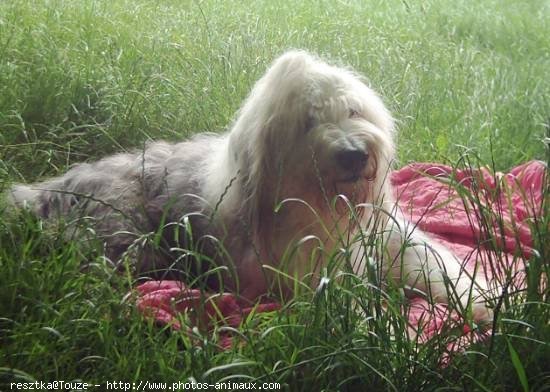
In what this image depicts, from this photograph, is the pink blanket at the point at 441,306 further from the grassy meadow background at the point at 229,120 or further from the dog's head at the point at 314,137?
the dog's head at the point at 314,137

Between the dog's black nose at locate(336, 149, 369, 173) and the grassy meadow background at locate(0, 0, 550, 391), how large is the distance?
0.41 m

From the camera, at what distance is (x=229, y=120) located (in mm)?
4680

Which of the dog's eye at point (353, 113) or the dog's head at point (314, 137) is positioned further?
the dog's eye at point (353, 113)

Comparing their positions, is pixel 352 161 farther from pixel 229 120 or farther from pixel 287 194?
pixel 229 120

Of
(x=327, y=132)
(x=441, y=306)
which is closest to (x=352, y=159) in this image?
(x=327, y=132)

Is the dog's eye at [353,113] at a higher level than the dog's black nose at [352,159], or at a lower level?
higher

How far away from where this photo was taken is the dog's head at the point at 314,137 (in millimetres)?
3371

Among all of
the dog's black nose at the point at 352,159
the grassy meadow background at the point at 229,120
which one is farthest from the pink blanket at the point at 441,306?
the dog's black nose at the point at 352,159

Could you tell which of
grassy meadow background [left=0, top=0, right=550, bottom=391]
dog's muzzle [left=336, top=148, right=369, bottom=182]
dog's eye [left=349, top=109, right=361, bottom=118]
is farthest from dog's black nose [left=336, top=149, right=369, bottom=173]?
grassy meadow background [left=0, top=0, right=550, bottom=391]

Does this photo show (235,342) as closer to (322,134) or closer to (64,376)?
(64,376)

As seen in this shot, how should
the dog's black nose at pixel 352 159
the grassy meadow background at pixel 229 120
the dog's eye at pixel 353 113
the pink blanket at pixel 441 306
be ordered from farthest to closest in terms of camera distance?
1. the dog's eye at pixel 353 113
2. the dog's black nose at pixel 352 159
3. the pink blanket at pixel 441 306
4. the grassy meadow background at pixel 229 120

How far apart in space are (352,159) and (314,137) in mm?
191

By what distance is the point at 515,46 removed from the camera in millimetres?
5828

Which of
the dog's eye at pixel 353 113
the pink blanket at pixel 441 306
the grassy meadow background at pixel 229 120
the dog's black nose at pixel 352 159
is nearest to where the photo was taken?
the grassy meadow background at pixel 229 120
